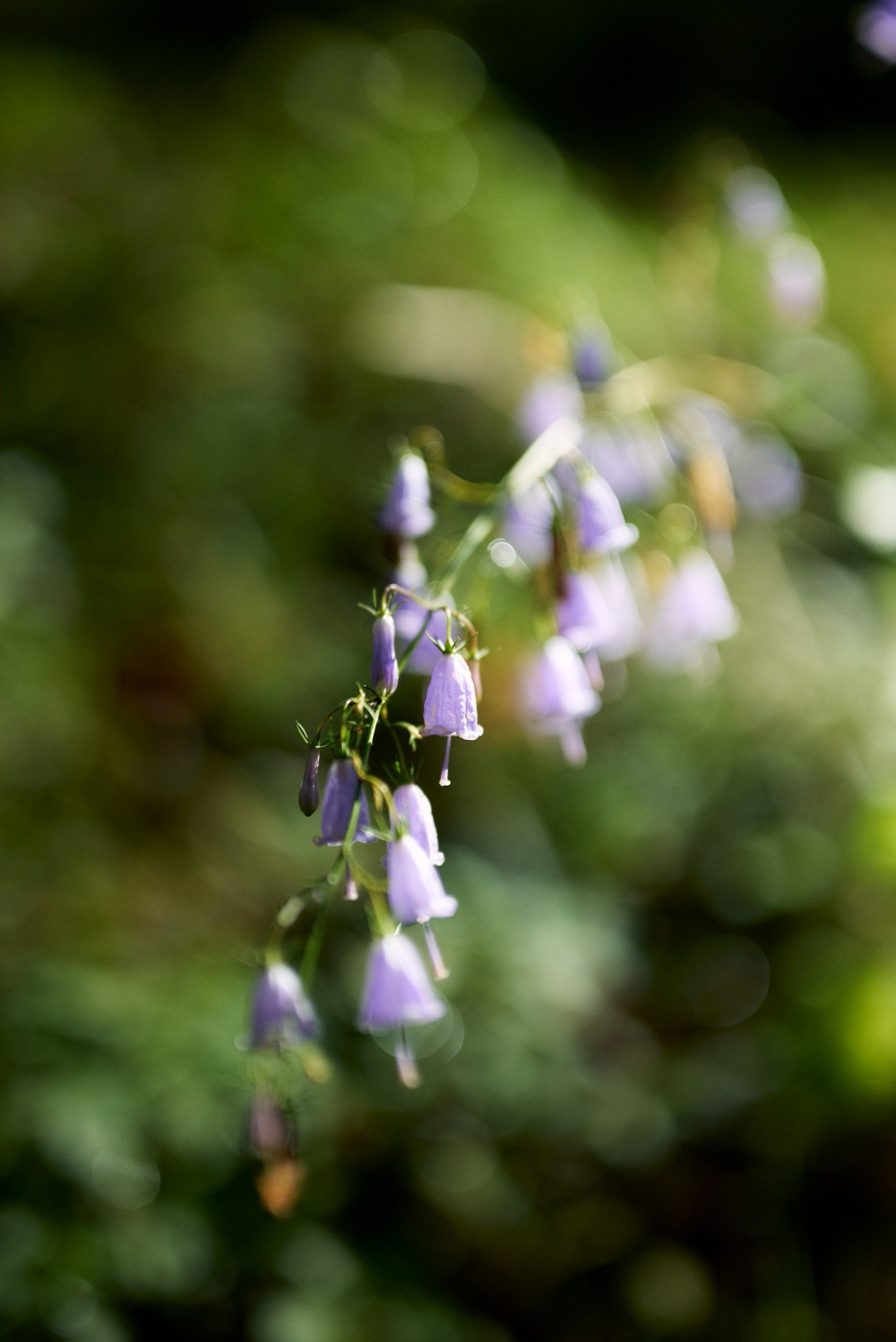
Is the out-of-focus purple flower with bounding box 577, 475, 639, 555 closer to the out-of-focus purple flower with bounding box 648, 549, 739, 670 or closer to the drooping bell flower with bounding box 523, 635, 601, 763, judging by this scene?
the drooping bell flower with bounding box 523, 635, 601, 763

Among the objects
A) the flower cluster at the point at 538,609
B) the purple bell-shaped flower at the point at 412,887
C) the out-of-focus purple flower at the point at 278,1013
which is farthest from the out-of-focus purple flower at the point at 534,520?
the out-of-focus purple flower at the point at 278,1013

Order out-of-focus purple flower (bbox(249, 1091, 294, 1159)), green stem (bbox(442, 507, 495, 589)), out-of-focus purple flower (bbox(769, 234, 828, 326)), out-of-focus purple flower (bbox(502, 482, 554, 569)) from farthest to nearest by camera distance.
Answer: out-of-focus purple flower (bbox(769, 234, 828, 326)) < out-of-focus purple flower (bbox(502, 482, 554, 569)) < out-of-focus purple flower (bbox(249, 1091, 294, 1159)) < green stem (bbox(442, 507, 495, 589))

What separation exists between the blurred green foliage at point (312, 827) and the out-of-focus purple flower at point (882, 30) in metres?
0.76

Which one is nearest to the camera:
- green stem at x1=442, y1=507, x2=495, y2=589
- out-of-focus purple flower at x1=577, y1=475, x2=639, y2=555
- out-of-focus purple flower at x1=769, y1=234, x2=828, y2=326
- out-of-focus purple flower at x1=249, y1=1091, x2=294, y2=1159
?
green stem at x1=442, y1=507, x2=495, y2=589

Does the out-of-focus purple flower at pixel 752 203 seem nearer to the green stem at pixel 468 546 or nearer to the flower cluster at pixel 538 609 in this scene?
the flower cluster at pixel 538 609

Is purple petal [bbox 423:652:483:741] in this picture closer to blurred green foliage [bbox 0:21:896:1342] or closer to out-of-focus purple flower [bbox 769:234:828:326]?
blurred green foliage [bbox 0:21:896:1342]

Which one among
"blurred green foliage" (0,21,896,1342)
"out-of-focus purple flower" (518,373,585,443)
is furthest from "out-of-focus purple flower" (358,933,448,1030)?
"out-of-focus purple flower" (518,373,585,443)

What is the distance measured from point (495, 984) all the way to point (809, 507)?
7.04ft

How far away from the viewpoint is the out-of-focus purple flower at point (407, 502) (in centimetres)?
137

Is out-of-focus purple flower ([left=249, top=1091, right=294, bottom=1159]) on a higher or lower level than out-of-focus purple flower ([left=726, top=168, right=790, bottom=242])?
lower

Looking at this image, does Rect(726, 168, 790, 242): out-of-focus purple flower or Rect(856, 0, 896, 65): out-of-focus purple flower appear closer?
Rect(856, 0, 896, 65): out-of-focus purple flower

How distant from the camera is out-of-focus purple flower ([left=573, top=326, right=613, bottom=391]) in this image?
1787 mm

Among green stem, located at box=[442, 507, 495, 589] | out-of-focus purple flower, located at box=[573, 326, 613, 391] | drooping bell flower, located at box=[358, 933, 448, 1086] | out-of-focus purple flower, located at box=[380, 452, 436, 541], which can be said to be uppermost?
out-of-focus purple flower, located at box=[573, 326, 613, 391]

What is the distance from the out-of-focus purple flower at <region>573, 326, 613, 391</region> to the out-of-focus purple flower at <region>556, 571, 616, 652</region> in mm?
497
